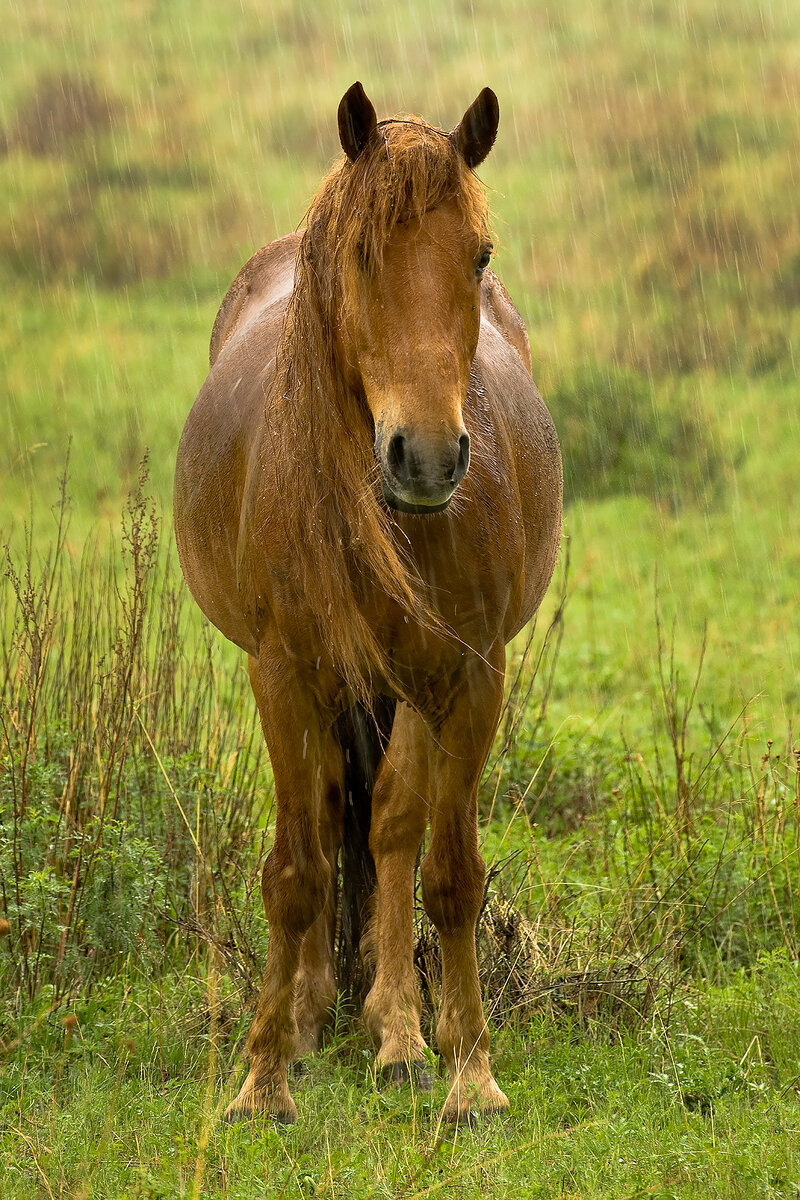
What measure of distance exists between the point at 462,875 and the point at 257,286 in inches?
98.3

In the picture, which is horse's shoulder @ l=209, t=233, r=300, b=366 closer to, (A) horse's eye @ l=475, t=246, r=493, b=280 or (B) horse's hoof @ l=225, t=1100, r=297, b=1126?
(A) horse's eye @ l=475, t=246, r=493, b=280

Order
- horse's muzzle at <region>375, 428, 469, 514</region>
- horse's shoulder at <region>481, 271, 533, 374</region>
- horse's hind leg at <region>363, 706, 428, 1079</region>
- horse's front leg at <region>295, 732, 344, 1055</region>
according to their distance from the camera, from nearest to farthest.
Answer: horse's muzzle at <region>375, 428, 469, 514</region>, horse's hind leg at <region>363, 706, 428, 1079</region>, horse's front leg at <region>295, 732, 344, 1055</region>, horse's shoulder at <region>481, 271, 533, 374</region>

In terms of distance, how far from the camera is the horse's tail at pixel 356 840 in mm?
4215

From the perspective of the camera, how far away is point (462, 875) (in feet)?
11.9

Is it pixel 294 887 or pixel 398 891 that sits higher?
pixel 294 887

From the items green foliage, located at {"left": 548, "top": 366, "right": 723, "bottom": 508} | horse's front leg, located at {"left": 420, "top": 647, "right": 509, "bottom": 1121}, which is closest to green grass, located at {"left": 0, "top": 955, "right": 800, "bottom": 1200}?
horse's front leg, located at {"left": 420, "top": 647, "right": 509, "bottom": 1121}

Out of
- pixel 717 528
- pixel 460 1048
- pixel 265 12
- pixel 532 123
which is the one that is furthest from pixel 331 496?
pixel 265 12

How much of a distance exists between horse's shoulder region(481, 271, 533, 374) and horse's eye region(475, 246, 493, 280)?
5.09 ft

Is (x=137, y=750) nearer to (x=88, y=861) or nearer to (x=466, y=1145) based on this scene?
(x=88, y=861)

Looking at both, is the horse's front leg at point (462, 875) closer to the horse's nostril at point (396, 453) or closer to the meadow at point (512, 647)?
the meadow at point (512, 647)

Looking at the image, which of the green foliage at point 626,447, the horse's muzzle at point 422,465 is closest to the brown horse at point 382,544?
the horse's muzzle at point 422,465

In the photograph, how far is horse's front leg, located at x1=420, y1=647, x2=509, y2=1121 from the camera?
11.3ft

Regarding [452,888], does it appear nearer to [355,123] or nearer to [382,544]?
[382,544]

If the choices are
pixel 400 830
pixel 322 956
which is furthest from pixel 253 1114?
pixel 400 830
